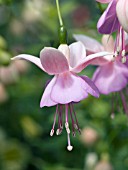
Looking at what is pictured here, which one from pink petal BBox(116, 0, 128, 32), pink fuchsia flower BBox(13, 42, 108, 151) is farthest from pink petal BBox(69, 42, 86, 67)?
pink petal BBox(116, 0, 128, 32)

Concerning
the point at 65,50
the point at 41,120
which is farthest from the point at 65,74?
the point at 41,120

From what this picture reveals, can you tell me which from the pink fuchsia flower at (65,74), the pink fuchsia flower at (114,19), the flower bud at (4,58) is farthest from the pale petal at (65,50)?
the flower bud at (4,58)

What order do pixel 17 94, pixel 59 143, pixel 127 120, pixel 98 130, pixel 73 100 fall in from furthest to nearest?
pixel 17 94, pixel 59 143, pixel 98 130, pixel 127 120, pixel 73 100

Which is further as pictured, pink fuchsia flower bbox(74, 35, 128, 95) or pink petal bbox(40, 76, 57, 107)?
pink fuchsia flower bbox(74, 35, 128, 95)

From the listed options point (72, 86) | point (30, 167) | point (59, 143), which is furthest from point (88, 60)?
point (30, 167)

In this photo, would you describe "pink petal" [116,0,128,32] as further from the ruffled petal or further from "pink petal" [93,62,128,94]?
"pink petal" [93,62,128,94]

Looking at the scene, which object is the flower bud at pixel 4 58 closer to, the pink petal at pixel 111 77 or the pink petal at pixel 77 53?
the pink petal at pixel 111 77

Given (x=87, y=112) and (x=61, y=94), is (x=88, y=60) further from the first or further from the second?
(x=87, y=112)

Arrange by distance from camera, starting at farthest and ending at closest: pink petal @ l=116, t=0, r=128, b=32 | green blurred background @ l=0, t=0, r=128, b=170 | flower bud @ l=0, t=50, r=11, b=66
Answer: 1. green blurred background @ l=0, t=0, r=128, b=170
2. flower bud @ l=0, t=50, r=11, b=66
3. pink petal @ l=116, t=0, r=128, b=32
